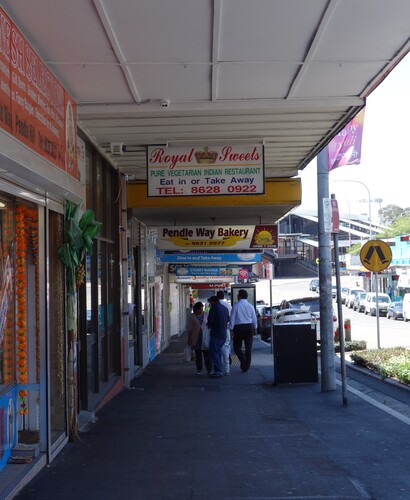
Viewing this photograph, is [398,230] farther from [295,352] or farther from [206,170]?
[206,170]

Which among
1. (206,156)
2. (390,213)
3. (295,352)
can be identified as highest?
(390,213)

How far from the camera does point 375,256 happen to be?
14477mm

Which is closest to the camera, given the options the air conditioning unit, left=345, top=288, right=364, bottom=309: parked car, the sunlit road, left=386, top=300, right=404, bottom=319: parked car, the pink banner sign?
the air conditioning unit

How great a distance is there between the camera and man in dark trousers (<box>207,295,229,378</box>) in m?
14.2

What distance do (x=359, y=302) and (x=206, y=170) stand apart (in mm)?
48217

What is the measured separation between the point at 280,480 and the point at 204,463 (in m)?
0.90

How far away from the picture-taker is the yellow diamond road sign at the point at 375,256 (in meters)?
14.4

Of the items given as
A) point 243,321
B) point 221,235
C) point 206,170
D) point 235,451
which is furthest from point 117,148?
point 221,235

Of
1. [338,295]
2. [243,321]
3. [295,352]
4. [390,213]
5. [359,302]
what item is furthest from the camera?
[390,213]

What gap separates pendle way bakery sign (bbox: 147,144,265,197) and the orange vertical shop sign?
2151mm

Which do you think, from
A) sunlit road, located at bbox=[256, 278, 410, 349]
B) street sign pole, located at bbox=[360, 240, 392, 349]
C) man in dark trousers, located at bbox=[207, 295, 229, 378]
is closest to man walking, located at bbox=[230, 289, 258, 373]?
man in dark trousers, located at bbox=[207, 295, 229, 378]

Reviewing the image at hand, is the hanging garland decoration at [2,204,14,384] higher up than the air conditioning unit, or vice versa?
the air conditioning unit

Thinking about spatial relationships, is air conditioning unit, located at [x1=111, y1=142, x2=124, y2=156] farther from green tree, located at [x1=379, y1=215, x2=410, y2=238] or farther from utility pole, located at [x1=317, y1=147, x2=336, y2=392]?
green tree, located at [x1=379, y1=215, x2=410, y2=238]

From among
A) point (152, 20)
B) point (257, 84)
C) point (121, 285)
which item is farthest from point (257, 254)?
point (152, 20)
